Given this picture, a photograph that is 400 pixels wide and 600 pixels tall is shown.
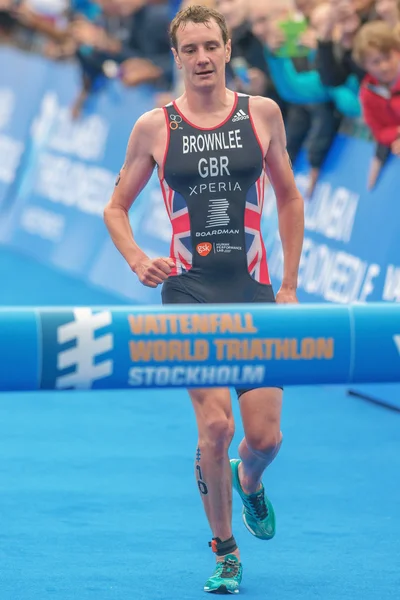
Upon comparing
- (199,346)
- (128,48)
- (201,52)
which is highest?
(128,48)

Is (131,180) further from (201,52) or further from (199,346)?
(199,346)

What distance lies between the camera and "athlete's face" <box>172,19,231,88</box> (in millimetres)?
5668

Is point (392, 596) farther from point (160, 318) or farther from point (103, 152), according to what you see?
point (103, 152)

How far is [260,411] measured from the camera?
5.71 m

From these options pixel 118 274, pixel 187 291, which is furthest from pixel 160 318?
pixel 118 274

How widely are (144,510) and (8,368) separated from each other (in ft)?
9.95

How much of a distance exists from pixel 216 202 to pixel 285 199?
37cm

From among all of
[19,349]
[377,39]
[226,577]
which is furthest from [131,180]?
[377,39]

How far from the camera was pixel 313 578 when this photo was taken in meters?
5.85

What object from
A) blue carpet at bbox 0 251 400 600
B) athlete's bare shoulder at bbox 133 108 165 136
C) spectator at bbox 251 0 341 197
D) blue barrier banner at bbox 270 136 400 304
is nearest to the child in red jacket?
blue barrier banner at bbox 270 136 400 304

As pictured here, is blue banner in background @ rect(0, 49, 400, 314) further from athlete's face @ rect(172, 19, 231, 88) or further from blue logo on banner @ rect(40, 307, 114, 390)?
blue logo on banner @ rect(40, 307, 114, 390)

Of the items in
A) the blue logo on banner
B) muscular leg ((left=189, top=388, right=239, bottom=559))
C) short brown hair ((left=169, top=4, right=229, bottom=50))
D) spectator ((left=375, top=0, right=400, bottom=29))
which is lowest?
muscular leg ((left=189, top=388, right=239, bottom=559))

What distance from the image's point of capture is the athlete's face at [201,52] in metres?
5.67

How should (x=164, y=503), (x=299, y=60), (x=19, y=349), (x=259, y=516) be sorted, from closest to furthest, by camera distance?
(x=19, y=349), (x=259, y=516), (x=164, y=503), (x=299, y=60)
